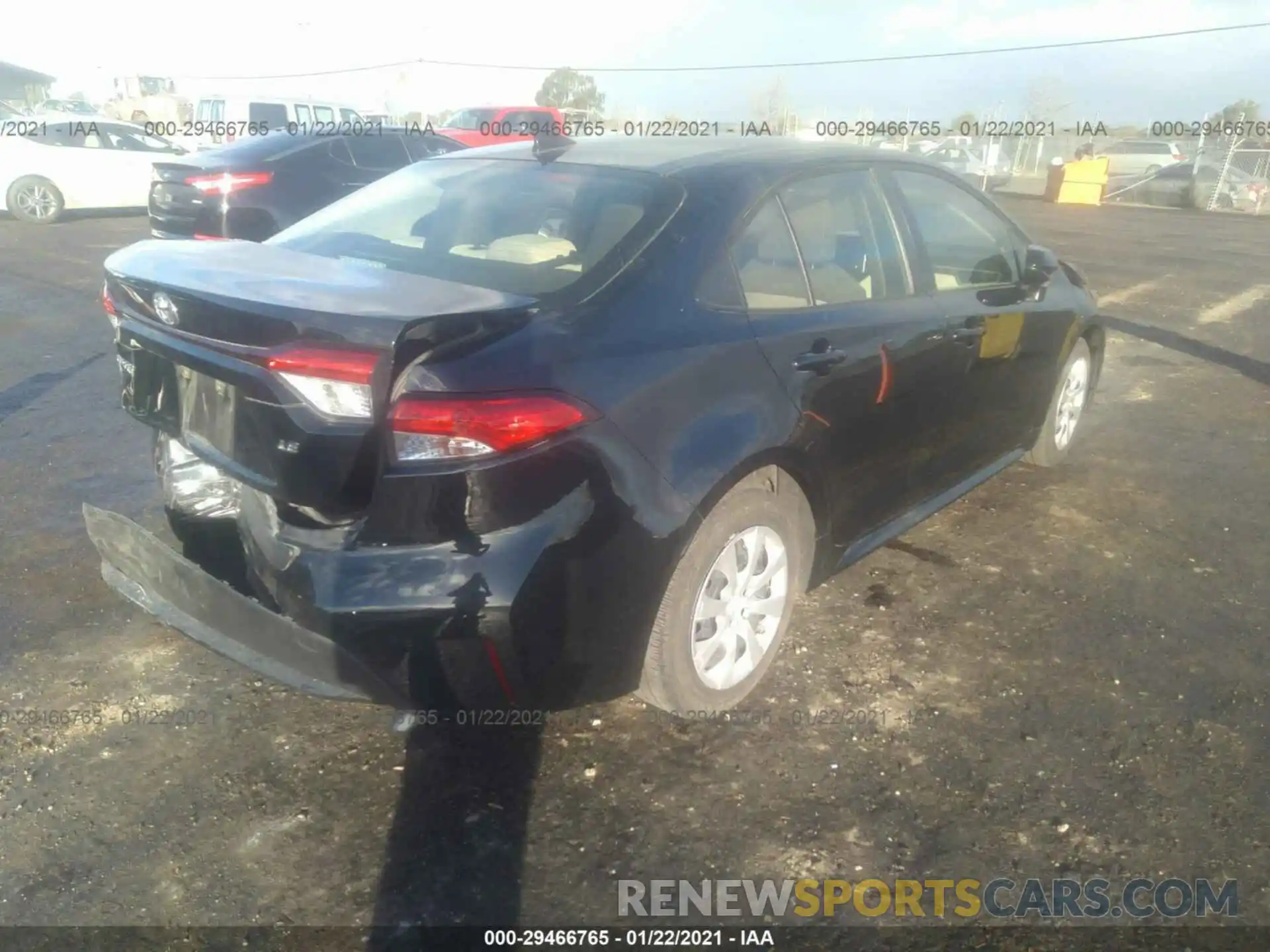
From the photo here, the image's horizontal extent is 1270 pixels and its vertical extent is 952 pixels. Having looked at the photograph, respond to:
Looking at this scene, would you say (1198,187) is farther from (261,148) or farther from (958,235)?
(958,235)

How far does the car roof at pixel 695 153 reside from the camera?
309 centimetres

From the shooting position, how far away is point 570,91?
45.3 meters

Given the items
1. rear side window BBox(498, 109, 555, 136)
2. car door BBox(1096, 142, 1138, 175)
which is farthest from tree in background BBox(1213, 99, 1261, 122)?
rear side window BBox(498, 109, 555, 136)

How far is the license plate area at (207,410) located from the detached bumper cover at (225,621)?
34 centimetres

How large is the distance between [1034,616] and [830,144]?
6.13ft

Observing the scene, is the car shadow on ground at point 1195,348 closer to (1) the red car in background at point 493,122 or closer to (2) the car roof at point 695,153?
(2) the car roof at point 695,153

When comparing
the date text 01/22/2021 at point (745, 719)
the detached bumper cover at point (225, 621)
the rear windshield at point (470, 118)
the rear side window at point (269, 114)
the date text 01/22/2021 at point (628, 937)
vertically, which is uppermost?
Answer: the rear windshield at point (470, 118)

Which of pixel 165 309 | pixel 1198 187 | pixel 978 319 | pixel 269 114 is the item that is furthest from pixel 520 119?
pixel 165 309

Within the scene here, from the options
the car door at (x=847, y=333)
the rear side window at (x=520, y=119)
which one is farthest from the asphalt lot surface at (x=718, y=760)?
the rear side window at (x=520, y=119)

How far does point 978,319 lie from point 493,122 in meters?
15.9

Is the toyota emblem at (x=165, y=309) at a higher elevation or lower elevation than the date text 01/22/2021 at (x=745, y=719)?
higher

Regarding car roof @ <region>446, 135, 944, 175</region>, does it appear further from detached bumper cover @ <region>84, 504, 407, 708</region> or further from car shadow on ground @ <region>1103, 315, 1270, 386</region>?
car shadow on ground @ <region>1103, 315, 1270, 386</region>

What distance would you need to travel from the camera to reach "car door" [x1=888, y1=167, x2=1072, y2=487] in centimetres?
359

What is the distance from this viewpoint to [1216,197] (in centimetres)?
2219
